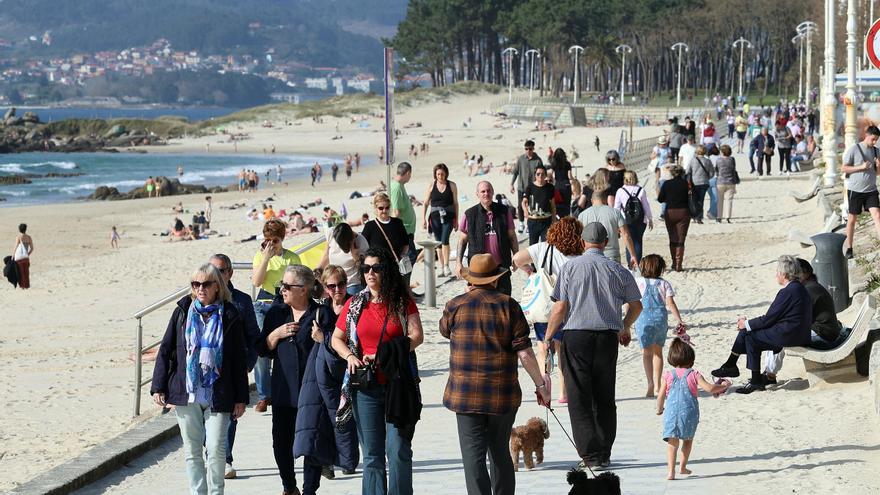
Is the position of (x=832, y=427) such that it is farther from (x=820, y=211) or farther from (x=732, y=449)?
(x=820, y=211)

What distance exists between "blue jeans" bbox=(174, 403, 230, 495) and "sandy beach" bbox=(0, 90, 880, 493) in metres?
1.58

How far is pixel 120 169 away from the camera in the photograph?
257ft

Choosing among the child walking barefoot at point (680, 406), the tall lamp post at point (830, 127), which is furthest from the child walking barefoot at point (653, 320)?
the tall lamp post at point (830, 127)

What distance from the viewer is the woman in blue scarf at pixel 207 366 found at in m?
6.61

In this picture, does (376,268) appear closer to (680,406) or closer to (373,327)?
(373,327)

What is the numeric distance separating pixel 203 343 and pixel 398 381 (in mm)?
1054

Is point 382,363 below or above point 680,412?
above

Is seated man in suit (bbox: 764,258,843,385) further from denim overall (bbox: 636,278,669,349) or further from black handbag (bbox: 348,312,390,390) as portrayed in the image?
black handbag (bbox: 348,312,390,390)

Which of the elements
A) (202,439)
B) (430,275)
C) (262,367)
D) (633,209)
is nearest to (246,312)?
(202,439)

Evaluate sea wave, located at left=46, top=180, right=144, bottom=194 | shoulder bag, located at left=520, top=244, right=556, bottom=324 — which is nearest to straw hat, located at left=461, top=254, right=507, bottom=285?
shoulder bag, located at left=520, top=244, right=556, bottom=324

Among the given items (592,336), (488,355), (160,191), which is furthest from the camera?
(160,191)

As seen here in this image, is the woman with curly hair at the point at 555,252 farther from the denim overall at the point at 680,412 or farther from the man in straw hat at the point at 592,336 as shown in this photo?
the denim overall at the point at 680,412

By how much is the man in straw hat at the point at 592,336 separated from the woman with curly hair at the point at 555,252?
49 cm

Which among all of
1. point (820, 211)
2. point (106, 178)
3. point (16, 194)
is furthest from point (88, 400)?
point (106, 178)
